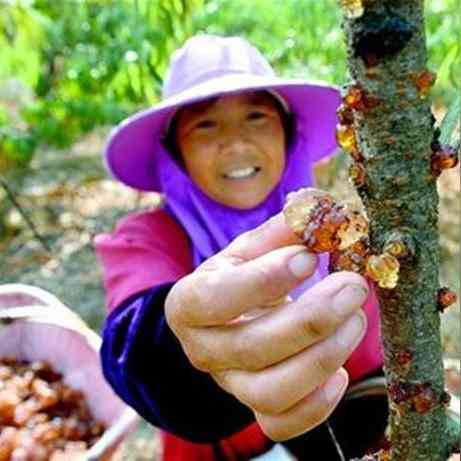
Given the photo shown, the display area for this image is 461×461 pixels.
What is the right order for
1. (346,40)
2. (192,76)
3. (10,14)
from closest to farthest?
(346,40) < (192,76) < (10,14)

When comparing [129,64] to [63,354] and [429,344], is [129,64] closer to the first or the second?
[63,354]

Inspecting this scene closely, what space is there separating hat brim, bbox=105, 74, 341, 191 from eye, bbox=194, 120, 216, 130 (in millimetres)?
42

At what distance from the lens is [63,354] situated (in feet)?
4.35

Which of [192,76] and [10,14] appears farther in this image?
[10,14]

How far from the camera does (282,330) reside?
1.59 ft

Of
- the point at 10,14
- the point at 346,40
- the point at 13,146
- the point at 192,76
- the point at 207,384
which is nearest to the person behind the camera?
the point at 346,40

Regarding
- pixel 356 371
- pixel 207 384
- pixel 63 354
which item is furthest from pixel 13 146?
pixel 207 384

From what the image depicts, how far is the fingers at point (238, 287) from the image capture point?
46 cm

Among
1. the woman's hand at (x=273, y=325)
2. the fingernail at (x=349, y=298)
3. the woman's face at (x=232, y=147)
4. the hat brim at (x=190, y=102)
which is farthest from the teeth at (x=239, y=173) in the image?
the fingernail at (x=349, y=298)

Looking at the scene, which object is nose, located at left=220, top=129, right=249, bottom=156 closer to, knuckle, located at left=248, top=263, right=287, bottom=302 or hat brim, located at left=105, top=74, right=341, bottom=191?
hat brim, located at left=105, top=74, right=341, bottom=191

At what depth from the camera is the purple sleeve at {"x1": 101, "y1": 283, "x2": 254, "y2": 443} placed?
83cm

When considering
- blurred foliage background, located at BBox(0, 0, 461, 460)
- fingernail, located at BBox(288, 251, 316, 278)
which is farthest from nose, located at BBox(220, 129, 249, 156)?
fingernail, located at BBox(288, 251, 316, 278)

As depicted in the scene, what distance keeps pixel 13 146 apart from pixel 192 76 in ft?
5.84

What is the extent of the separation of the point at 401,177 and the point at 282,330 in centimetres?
14
